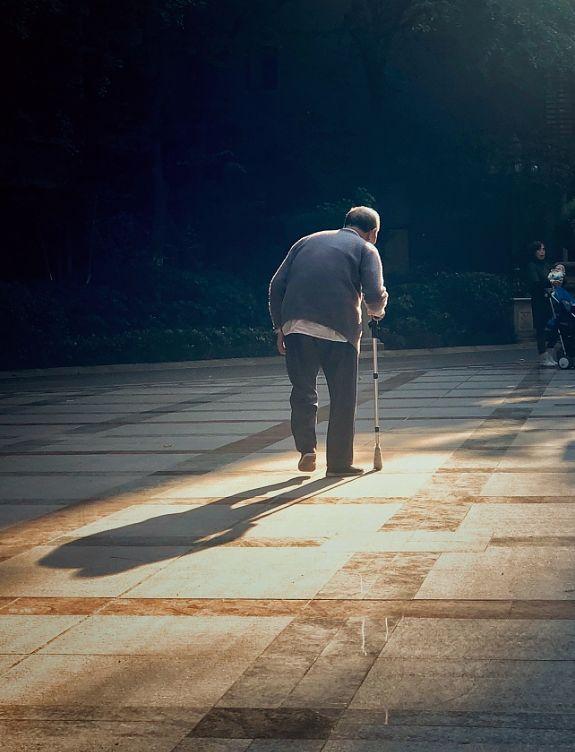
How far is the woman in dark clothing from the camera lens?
18594 mm

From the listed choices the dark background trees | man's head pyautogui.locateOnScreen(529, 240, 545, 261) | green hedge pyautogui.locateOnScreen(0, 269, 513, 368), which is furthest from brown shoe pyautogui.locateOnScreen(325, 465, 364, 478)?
the dark background trees

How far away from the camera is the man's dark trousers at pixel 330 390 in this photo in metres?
8.87

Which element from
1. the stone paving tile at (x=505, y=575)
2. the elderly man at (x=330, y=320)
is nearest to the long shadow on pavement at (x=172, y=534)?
the elderly man at (x=330, y=320)

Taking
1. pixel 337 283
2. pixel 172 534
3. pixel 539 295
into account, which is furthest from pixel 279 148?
pixel 172 534

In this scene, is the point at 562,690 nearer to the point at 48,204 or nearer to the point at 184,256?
the point at 48,204

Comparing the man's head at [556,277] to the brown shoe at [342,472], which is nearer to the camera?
the brown shoe at [342,472]

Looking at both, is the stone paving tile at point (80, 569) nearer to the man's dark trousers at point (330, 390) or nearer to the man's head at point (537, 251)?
the man's dark trousers at point (330, 390)

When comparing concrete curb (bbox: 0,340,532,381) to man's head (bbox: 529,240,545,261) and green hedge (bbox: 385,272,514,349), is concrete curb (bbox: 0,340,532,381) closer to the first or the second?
green hedge (bbox: 385,272,514,349)

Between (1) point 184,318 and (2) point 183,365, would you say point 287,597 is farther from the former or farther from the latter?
(1) point 184,318

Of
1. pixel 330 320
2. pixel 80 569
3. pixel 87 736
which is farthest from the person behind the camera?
pixel 330 320

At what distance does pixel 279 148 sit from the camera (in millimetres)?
30109

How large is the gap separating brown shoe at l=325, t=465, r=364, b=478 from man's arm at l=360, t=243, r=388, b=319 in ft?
3.36

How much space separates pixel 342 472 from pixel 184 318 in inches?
688

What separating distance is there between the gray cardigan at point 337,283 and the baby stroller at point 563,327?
915cm
